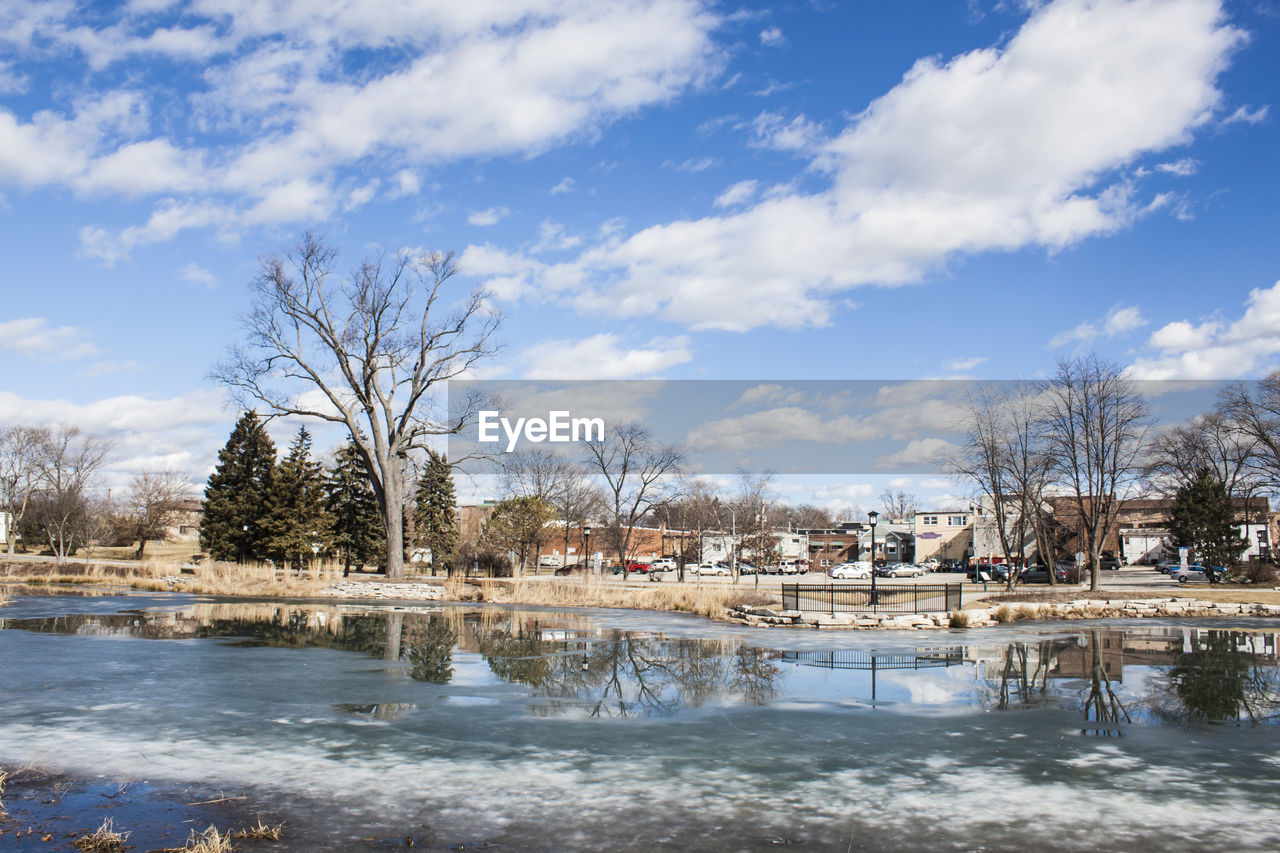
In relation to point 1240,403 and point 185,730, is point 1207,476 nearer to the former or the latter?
point 1240,403

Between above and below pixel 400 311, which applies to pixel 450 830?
below

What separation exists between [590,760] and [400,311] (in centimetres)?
3638

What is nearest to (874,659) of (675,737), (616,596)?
(675,737)

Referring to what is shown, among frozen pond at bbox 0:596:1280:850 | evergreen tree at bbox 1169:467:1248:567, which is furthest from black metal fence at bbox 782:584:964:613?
evergreen tree at bbox 1169:467:1248:567

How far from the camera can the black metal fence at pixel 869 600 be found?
98.6ft

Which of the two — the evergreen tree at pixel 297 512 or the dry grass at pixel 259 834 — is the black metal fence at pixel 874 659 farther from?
the evergreen tree at pixel 297 512

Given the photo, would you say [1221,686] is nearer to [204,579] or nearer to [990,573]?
[204,579]

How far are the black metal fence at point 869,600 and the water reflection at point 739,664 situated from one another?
22.3 ft

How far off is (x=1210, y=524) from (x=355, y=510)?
56.3 m

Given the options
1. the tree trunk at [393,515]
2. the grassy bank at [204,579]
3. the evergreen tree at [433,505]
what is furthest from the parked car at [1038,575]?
the grassy bank at [204,579]

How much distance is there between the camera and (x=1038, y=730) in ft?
36.3

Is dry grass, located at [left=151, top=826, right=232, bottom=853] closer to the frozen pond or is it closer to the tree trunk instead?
the frozen pond

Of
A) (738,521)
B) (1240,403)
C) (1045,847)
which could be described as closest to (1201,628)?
(1045,847)

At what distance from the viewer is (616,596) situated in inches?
1324
